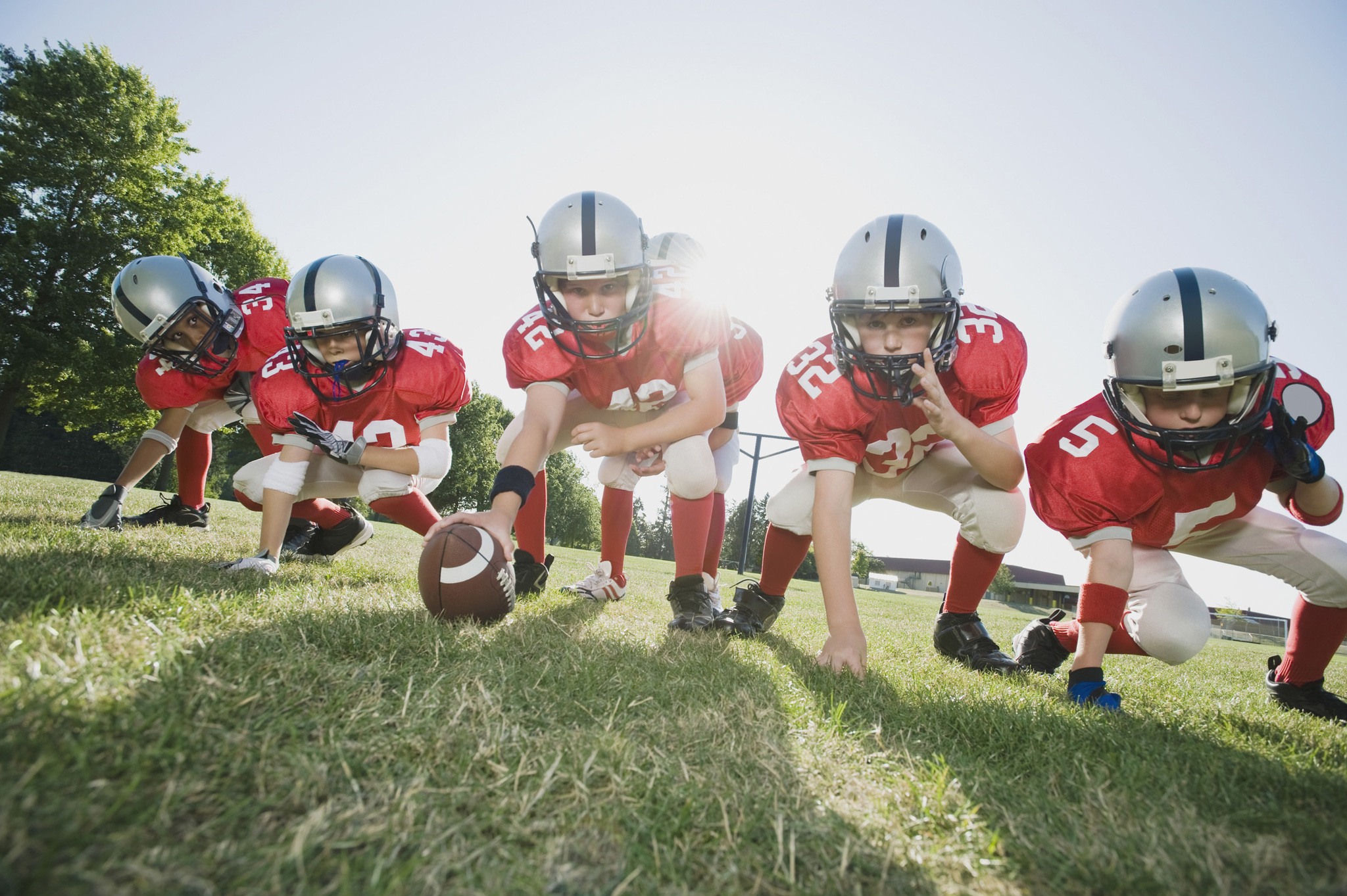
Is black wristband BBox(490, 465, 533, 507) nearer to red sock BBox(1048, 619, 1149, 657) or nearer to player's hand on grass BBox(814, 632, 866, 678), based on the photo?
player's hand on grass BBox(814, 632, 866, 678)

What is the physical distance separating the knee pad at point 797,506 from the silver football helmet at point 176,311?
3664mm

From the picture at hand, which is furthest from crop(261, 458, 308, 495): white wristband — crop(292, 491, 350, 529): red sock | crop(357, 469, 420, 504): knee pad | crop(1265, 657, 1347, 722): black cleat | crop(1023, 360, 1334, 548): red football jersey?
crop(1265, 657, 1347, 722): black cleat

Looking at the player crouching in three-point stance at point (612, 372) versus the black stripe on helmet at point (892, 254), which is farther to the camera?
the player crouching in three-point stance at point (612, 372)

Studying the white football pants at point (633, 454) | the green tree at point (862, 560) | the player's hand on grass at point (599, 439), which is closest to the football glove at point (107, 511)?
the white football pants at point (633, 454)

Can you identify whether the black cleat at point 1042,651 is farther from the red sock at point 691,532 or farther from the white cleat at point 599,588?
the white cleat at point 599,588

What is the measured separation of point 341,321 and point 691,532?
2059mm

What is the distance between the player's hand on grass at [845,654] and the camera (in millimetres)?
2531

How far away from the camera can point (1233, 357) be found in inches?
95.8

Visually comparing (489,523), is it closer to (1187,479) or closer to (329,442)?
(329,442)

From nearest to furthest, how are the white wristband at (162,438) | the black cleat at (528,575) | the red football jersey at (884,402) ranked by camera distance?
the red football jersey at (884,402), the black cleat at (528,575), the white wristband at (162,438)

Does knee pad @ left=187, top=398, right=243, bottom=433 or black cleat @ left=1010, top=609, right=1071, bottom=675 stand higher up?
knee pad @ left=187, top=398, right=243, bottom=433

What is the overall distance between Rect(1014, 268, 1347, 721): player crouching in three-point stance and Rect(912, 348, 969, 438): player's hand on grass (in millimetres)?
475

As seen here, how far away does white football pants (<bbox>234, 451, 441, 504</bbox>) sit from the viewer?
3783 millimetres

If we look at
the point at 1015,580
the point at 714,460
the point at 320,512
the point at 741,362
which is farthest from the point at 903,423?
the point at 1015,580
